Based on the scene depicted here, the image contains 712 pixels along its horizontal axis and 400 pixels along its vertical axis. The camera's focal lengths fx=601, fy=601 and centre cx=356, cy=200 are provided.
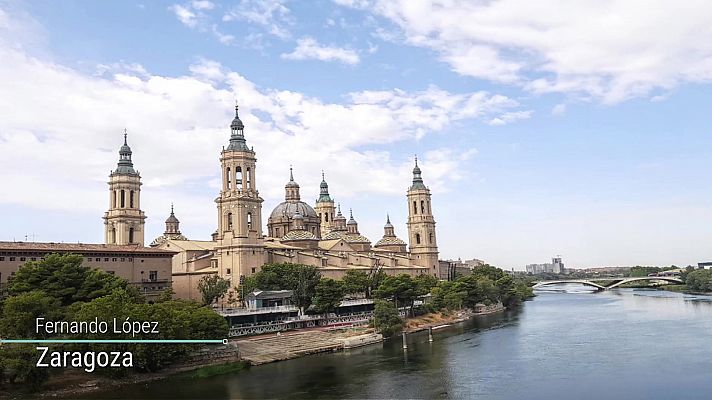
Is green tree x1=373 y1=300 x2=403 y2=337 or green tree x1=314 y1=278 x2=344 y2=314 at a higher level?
green tree x1=314 y1=278 x2=344 y2=314

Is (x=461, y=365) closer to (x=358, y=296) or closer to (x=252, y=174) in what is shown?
(x=358, y=296)

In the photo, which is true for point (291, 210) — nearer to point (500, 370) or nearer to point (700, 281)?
point (500, 370)

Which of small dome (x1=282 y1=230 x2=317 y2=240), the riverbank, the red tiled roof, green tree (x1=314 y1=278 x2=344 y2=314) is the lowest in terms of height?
the riverbank

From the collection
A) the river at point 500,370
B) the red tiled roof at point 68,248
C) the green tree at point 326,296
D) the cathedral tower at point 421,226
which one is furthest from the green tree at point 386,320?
the cathedral tower at point 421,226

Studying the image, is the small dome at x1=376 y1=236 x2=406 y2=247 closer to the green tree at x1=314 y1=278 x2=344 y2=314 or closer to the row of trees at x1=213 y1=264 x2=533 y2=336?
the row of trees at x1=213 y1=264 x2=533 y2=336

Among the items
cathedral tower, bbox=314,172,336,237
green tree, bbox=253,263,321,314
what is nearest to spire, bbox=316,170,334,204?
cathedral tower, bbox=314,172,336,237

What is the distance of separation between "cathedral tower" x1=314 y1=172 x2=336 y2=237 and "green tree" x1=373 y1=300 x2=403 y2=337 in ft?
187

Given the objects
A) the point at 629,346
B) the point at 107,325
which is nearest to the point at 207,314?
the point at 107,325

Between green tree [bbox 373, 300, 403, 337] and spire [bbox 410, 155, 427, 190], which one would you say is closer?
green tree [bbox 373, 300, 403, 337]

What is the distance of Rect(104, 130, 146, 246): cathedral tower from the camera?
79.5 m

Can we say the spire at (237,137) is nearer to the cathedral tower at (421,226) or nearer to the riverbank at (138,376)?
the riverbank at (138,376)

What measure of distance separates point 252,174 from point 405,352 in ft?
111

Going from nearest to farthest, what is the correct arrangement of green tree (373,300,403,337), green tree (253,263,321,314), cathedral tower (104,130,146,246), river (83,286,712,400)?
1. river (83,286,712,400)
2. green tree (373,300,403,337)
3. green tree (253,263,321,314)
4. cathedral tower (104,130,146,246)

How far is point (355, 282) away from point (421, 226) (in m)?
35.5
